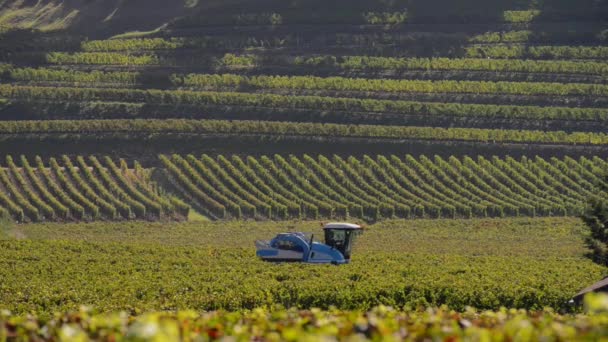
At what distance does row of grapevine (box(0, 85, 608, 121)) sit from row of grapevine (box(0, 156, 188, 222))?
1571 cm

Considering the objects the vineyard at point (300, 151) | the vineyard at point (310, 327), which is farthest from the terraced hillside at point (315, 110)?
the vineyard at point (310, 327)

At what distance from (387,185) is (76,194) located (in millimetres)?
25149

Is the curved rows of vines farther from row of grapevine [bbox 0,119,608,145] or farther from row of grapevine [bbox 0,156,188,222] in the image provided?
row of grapevine [bbox 0,156,188,222]

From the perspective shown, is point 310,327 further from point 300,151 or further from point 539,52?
point 539,52

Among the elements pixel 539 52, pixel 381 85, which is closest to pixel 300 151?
pixel 381 85

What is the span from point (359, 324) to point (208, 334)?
2.76m

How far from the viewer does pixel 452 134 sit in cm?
11531

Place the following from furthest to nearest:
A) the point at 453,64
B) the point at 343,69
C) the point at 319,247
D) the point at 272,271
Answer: the point at 343,69 < the point at 453,64 < the point at 319,247 < the point at 272,271

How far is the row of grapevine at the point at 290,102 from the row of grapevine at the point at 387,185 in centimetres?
913

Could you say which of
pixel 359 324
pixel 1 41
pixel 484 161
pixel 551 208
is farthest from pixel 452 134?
pixel 359 324

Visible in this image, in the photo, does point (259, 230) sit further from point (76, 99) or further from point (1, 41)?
point (1, 41)

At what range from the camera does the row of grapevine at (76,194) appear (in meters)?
95.6

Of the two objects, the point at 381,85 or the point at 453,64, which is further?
the point at 453,64

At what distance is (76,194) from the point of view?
9906cm
